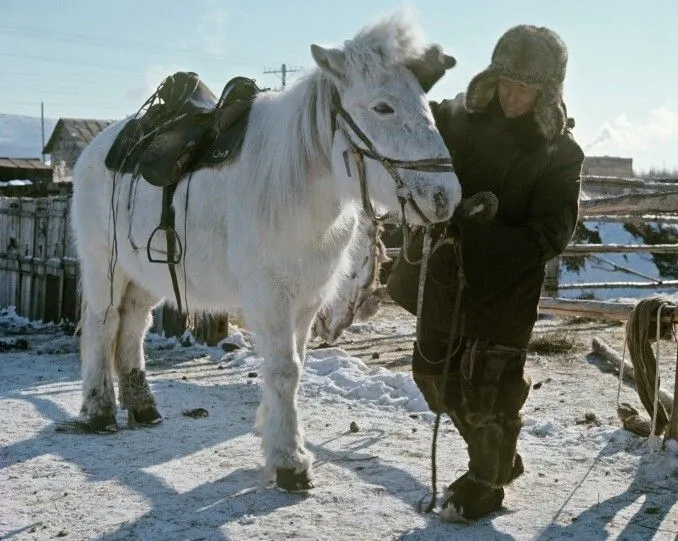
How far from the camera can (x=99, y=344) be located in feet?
16.1

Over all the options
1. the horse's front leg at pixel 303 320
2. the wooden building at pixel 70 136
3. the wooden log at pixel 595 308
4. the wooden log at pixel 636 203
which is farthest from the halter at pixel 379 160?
the wooden building at pixel 70 136

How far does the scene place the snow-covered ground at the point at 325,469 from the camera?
3212 mm

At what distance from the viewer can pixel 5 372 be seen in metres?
6.62

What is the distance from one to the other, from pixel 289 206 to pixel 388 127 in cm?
72

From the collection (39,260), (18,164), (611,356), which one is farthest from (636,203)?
(18,164)

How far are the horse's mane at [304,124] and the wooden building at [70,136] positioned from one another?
41.6m

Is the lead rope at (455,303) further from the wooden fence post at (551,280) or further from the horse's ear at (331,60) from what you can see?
the wooden fence post at (551,280)

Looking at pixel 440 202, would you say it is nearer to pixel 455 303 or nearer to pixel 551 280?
pixel 455 303

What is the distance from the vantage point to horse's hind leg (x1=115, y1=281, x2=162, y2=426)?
16.0 ft

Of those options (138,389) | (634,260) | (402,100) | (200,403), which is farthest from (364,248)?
(634,260)

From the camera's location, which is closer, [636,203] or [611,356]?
[636,203]

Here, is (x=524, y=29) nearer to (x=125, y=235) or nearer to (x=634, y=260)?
(x=125, y=235)

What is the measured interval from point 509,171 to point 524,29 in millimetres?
569

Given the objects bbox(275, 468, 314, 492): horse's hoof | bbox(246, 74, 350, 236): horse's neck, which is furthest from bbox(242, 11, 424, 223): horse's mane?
bbox(275, 468, 314, 492): horse's hoof
